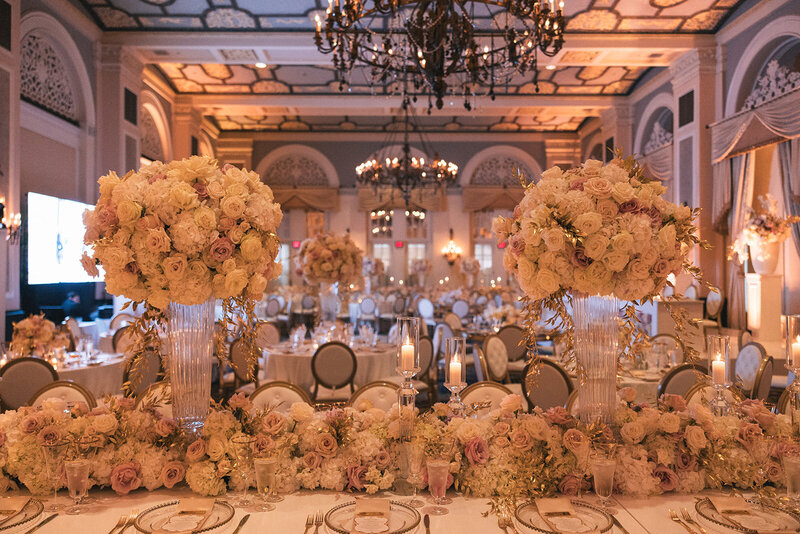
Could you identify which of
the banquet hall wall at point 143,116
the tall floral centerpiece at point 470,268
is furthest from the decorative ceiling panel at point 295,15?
the tall floral centerpiece at point 470,268

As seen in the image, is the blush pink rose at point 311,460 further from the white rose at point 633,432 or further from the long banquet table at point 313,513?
the white rose at point 633,432

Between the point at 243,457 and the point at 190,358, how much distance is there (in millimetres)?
389

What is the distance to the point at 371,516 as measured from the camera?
173 cm

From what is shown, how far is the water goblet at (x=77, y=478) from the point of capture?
5.80ft

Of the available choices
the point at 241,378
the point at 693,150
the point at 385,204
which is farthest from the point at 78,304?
the point at 693,150

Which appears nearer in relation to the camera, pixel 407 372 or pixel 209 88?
pixel 407 372

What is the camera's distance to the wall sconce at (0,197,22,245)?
21.3ft

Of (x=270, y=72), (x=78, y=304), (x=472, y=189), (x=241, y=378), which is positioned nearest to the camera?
(x=241, y=378)

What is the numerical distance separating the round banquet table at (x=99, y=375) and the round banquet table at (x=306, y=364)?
1370mm

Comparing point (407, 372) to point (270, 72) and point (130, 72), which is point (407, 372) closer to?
point (130, 72)

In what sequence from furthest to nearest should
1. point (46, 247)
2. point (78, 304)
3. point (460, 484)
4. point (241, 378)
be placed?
point (78, 304), point (46, 247), point (241, 378), point (460, 484)

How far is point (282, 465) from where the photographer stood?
78.2 inches

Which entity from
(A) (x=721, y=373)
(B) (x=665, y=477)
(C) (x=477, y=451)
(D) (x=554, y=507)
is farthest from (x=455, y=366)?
(A) (x=721, y=373)

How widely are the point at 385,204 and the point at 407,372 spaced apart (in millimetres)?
14149
